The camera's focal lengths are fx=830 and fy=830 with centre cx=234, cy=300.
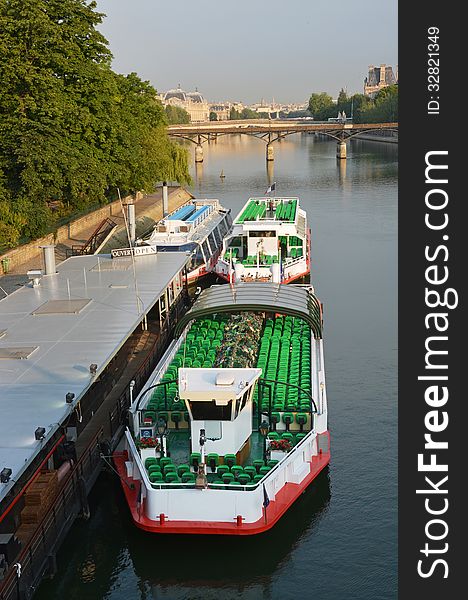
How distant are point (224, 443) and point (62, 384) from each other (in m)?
4.48

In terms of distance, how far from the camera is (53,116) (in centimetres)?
4697

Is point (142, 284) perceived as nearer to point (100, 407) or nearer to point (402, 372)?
point (100, 407)

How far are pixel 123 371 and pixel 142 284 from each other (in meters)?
4.35

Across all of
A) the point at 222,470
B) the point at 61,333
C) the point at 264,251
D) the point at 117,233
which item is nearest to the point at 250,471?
the point at 222,470

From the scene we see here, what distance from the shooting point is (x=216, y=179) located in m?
110

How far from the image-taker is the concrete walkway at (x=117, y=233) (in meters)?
41.4

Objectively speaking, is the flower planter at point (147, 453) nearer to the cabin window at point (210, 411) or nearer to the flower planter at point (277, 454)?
the cabin window at point (210, 411)

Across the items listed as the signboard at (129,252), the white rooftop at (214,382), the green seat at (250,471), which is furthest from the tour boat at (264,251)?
the green seat at (250,471)

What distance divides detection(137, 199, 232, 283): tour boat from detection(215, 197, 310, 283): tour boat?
137cm

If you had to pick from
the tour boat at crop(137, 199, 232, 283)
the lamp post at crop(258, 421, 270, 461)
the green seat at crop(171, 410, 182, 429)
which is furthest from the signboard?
the lamp post at crop(258, 421, 270, 461)

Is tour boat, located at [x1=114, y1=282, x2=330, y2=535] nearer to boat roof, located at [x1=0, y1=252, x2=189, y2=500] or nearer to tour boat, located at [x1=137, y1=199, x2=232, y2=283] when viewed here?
boat roof, located at [x1=0, y1=252, x2=189, y2=500]

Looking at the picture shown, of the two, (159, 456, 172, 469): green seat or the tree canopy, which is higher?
the tree canopy

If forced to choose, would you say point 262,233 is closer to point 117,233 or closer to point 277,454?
point 117,233

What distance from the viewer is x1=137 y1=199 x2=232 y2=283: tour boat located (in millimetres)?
45156
